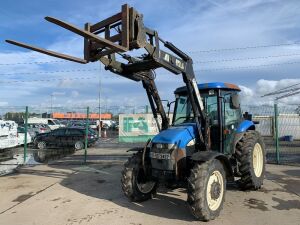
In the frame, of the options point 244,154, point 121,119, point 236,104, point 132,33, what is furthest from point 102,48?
point 121,119

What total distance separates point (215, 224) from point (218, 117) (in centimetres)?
261

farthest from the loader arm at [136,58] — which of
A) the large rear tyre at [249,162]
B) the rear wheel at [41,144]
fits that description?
the rear wheel at [41,144]

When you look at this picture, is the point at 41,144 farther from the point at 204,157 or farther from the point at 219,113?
the point at 204,157

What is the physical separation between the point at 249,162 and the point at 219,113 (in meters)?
1.34

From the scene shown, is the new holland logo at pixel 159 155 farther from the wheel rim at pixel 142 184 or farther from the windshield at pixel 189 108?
the windshield at pixel 189 108

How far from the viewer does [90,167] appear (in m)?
14.0

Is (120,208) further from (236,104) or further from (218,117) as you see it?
(236,104)

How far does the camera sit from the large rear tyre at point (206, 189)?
6.70 metres

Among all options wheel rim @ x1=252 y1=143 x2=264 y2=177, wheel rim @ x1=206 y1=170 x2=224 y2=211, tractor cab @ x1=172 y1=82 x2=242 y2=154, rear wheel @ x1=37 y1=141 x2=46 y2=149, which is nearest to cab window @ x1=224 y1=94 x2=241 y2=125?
tractor cab @ x1=172 y1=82 x2=242 y2=154

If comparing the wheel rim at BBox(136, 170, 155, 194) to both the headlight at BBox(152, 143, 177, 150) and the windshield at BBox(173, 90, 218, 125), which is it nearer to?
the headlight at BBox(152, 143, 177, 150)

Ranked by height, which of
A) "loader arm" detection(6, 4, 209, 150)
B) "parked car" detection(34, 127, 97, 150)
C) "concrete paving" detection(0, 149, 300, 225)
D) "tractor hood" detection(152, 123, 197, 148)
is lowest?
"concrete paving" detection(0, 149, 300, 225)

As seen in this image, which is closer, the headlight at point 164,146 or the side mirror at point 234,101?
the headlight at point 164,146

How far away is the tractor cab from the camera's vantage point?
8.46 metres

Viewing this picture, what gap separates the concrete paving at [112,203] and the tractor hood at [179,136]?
1.38 meters
